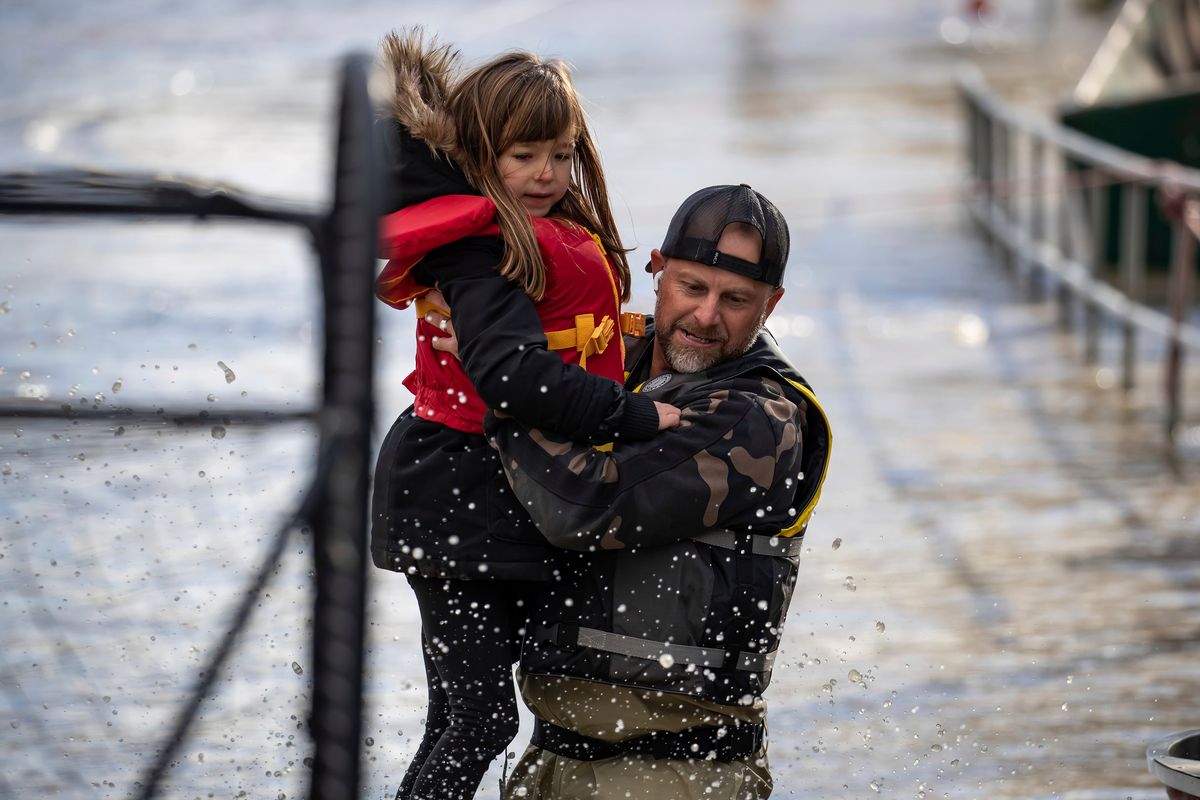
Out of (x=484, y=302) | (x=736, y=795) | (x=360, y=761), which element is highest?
(x=484, y=302)

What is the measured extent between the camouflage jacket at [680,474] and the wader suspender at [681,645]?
0.9 inches

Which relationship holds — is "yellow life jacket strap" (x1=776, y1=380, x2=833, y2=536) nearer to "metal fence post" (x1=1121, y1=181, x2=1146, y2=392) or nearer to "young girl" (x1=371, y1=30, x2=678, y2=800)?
"young girl" (x1=371, y1=30, x2=678, y2=800)

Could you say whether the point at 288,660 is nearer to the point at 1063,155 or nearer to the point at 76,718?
the point at 76,718

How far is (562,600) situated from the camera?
3.22 meters

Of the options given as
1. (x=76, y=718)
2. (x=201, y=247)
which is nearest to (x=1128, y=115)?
(x=201, y=247)

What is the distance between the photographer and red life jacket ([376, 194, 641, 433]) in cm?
305

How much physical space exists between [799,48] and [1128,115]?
1848 cm

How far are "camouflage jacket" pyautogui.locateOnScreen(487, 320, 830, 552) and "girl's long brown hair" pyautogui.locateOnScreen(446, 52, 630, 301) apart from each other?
0.29 meters

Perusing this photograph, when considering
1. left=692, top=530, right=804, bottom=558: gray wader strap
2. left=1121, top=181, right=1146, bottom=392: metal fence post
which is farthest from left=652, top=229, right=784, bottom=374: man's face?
left=1121, top=181, right=1146, bottom=392: metal fence post

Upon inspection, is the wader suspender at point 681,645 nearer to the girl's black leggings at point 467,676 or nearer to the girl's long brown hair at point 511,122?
the girl's black leggings at point 467,676

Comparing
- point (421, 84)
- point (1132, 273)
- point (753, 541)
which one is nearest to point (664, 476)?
point (753, 541)

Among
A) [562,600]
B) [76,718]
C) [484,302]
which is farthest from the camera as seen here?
[76,718]

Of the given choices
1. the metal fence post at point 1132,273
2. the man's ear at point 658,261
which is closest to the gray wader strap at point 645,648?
the man's ear at point 658,261

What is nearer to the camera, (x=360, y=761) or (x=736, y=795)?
(x=360, y=761)
